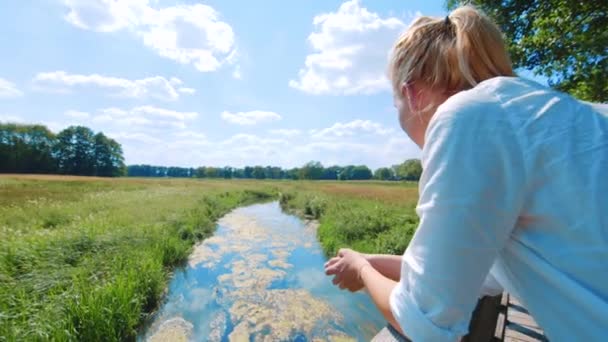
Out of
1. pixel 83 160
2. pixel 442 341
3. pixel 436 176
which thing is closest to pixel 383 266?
pixel 442 341

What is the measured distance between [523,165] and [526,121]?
83 millimetres

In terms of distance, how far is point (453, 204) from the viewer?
1.81 ft

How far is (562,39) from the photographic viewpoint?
182 inches

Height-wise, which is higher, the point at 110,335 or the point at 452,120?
the point at 452,120

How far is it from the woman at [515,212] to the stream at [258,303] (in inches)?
189

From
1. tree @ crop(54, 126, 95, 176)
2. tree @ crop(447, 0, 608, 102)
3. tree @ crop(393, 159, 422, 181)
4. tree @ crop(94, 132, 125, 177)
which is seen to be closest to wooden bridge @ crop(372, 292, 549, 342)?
tree @ crop(447, 0, 608, 102)

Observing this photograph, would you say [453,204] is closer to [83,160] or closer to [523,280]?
[523,280]

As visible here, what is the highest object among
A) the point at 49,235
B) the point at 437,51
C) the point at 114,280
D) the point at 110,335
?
the point at 437,51

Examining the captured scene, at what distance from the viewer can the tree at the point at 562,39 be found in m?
4.00

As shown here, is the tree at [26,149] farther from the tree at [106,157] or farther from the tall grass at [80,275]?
the tall grass at [80,275]

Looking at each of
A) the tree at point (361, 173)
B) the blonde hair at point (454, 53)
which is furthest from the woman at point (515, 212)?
→ the tree at point (361, 173)

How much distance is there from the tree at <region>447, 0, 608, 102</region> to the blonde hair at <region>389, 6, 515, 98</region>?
161 inches

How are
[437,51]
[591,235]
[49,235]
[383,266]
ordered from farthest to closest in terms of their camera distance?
[49,235] < [383,266] < [437,51] < [591,235]

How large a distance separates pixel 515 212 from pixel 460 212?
0.34 ft
